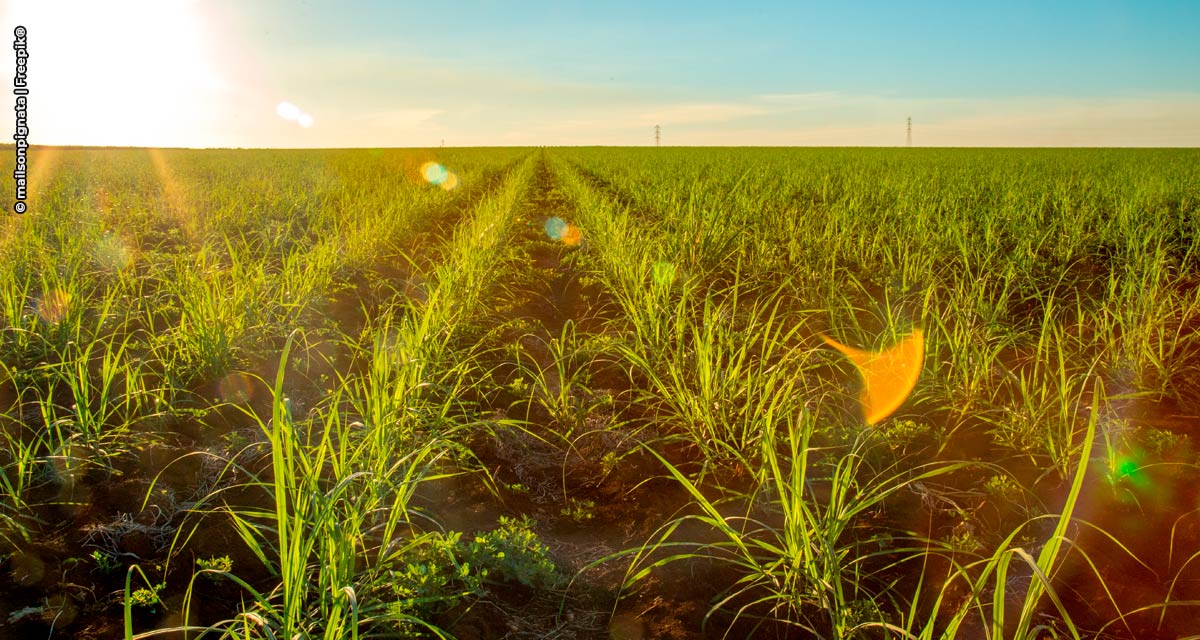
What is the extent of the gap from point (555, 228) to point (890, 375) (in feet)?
18.8

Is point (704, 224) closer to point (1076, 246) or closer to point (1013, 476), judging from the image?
point (1076, 246)

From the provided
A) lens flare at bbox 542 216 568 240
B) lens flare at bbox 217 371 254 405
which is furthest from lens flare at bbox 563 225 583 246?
lens flare at bbox 217 371 254 405

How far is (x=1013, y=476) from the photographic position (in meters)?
2.08

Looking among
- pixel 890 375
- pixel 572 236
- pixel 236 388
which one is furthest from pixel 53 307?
pixel 572 236

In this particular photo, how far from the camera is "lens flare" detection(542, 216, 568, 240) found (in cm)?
747

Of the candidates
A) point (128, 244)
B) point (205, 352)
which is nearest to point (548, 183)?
point (128, 244)

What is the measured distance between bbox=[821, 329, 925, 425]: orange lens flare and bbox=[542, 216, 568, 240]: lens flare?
484 cm

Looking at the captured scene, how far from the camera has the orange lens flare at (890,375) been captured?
8.44 feet

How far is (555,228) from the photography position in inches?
319

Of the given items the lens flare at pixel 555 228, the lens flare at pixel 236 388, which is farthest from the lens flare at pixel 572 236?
the lens flare at pixel 236 388

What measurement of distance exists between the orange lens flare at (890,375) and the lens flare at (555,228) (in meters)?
4.84

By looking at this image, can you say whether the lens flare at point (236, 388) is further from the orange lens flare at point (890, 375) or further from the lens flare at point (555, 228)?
the lens flare at point (555, 228)

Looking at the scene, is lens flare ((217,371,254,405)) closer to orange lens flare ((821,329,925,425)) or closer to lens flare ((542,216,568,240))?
orange lens flare ((821,329,925,425))

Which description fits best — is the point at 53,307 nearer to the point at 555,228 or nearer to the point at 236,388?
the point at 236,388
